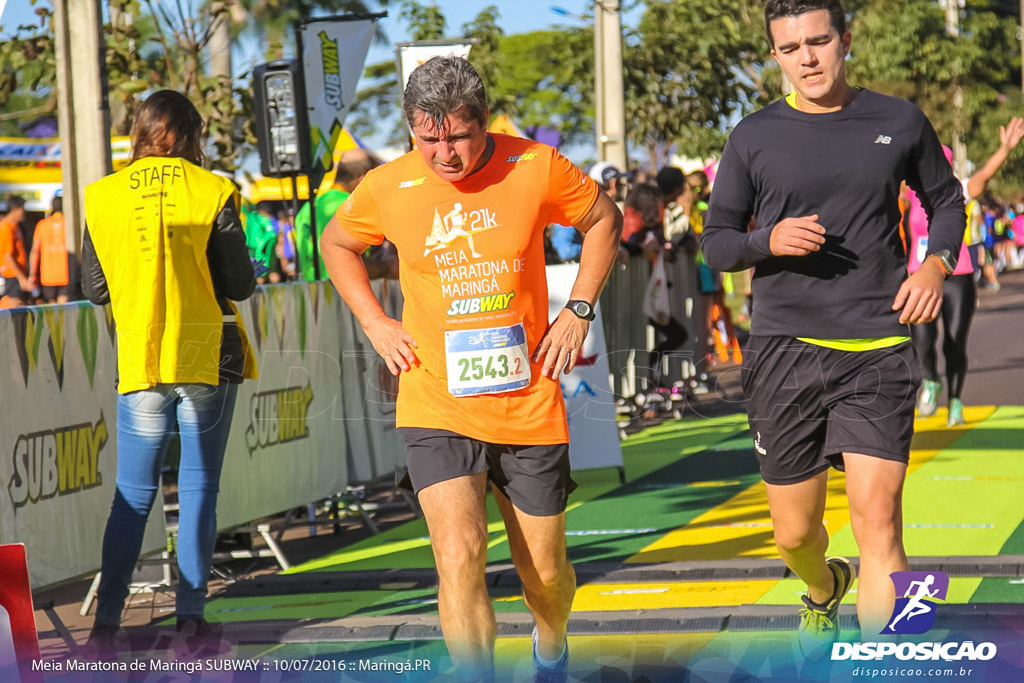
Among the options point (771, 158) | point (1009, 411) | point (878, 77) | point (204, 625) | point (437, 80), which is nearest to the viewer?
point (437, 80)

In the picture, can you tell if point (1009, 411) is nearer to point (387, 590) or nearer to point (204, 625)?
point (387, 590)

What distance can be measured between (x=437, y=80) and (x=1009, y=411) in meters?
9.59

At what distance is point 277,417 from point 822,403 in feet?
13.7

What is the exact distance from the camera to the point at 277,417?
8070 millimetres

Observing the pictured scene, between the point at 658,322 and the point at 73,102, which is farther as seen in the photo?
the point at 658,322

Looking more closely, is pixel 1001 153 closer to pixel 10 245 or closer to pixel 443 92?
pixel 443 92

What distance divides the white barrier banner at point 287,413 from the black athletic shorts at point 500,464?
10.6ft

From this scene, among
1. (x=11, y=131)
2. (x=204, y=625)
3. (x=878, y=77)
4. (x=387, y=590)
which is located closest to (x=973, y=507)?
(x=387, y=590)

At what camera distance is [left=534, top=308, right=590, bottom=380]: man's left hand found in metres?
4.37

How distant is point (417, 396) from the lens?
4.41 meters

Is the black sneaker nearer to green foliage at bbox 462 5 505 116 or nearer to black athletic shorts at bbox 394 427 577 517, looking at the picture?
black athletic shorts at bbox 394 427 577 517

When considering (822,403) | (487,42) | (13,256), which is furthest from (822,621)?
(487,42)

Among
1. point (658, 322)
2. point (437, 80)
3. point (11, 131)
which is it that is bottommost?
point (658, 322)

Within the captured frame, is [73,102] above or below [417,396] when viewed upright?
above
